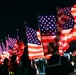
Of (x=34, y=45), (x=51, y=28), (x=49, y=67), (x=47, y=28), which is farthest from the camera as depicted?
(x=34, y=45)

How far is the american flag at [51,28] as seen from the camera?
1296cm

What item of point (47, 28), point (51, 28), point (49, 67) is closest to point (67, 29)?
point (47, 28)

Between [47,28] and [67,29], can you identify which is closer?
[47,28]

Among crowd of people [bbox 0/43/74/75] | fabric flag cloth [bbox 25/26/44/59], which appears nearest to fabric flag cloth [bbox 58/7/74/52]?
crowd of people [bbox 0/43/74/75]

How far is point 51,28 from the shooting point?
13453 mm

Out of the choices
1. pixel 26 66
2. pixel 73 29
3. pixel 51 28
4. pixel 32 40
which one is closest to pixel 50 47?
pixel 26 66

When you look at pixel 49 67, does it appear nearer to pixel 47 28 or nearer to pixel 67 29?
pixel 47 28

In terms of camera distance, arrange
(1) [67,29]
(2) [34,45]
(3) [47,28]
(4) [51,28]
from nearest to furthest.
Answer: (4) [51,28], (3) [47,28], (1) [67,29], (2) [34,45]

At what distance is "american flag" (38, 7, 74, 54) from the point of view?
12964mm

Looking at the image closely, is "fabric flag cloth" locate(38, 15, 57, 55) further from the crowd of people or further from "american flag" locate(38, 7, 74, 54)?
the crowd of people

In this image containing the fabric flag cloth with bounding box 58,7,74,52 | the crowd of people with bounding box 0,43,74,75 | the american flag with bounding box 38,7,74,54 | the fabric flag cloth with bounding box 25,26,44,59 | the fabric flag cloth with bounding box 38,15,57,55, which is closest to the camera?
the crowd of people with bounding box 0,43,74,75

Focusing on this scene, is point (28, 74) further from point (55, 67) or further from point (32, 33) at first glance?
point (32, 33)

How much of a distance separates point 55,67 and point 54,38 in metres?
3.91

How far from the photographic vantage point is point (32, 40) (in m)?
17.6
